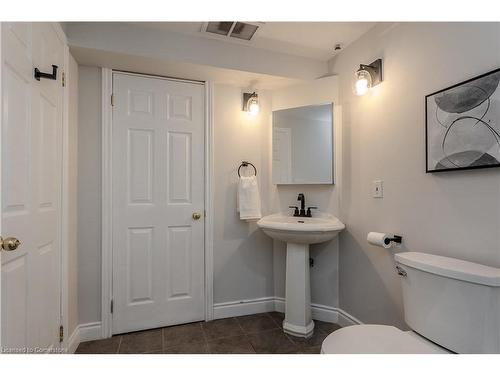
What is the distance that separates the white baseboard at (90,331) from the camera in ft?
6.21

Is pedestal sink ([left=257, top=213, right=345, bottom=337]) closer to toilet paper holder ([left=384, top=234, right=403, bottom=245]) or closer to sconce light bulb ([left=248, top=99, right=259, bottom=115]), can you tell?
toilet paper holder ([left=384, top=234, right=403, bottom=245])

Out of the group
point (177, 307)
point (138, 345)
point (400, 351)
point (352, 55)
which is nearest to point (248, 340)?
point (177, 307)

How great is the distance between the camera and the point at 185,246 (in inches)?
85.8

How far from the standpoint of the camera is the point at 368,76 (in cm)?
180

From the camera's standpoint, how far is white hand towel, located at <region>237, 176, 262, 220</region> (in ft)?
7.40

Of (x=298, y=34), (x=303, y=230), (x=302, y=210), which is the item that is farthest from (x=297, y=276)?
(x=298, y=34)

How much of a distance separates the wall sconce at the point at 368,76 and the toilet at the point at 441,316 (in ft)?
3.70

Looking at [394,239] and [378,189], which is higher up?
[378,189]

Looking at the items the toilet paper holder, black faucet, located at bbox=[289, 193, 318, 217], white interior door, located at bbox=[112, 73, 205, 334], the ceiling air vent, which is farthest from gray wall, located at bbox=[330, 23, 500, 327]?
white interior door, located at bbox=[112, 73, 205, 334]

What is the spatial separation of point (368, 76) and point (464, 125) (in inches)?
29.2

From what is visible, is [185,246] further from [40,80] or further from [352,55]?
[352,55]

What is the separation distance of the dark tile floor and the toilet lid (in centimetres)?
72

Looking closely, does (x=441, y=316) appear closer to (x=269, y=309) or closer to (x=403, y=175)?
(x=403, y=175)
